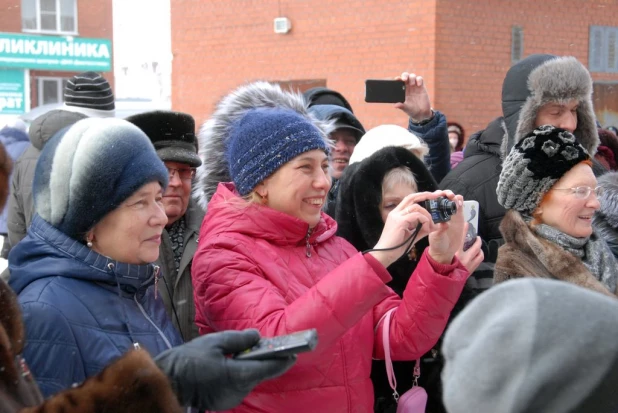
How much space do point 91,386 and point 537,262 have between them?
187 centimetres

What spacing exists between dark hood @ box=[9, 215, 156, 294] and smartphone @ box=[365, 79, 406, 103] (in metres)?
1.96

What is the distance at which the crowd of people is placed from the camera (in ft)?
3.84

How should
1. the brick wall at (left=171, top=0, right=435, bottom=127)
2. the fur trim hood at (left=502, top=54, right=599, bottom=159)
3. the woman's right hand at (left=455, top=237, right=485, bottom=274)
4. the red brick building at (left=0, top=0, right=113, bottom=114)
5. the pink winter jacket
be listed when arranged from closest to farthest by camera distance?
the pink winter jacket, the woman's right hand at (left=455, top=237, right=485, bottom=274), the fur trim hood at (left=502, top=54, right=599, bottom=159), the brick wall at (left=171, top=0, right=435, bottom=127), the red brick building at (left=0, top=0, right=113, bottom=114)

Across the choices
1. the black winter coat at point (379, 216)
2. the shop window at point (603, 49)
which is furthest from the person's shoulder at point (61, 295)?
the shop window at point (603, 49)

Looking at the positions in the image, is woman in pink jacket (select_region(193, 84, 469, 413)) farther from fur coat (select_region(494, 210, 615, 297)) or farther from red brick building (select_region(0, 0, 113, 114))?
red brick building (select_region(0, 0, 113, 114))

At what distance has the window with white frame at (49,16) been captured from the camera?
25.4 m

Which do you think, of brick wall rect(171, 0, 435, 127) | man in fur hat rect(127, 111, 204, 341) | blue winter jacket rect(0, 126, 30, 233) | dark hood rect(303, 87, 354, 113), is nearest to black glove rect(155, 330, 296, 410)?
man in fur hat rect(127, 111, 204, 341)

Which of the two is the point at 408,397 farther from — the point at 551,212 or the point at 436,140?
the point at 436,140

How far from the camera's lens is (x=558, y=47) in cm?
1099

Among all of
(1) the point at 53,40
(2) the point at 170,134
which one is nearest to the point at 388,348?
(2) the point at 170,134

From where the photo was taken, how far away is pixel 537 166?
3.02 meters

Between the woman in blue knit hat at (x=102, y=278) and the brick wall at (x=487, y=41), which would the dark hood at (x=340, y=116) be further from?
the brick wall at (x=487, y=41)

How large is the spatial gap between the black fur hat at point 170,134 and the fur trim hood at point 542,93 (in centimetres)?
153

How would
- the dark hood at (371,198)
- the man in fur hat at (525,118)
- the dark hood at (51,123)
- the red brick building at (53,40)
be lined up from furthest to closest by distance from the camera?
the red brick building at (53,40)
the dark hood at (51,123)
the man in fur hat at (525,118)
the dark hood at (371,198)
